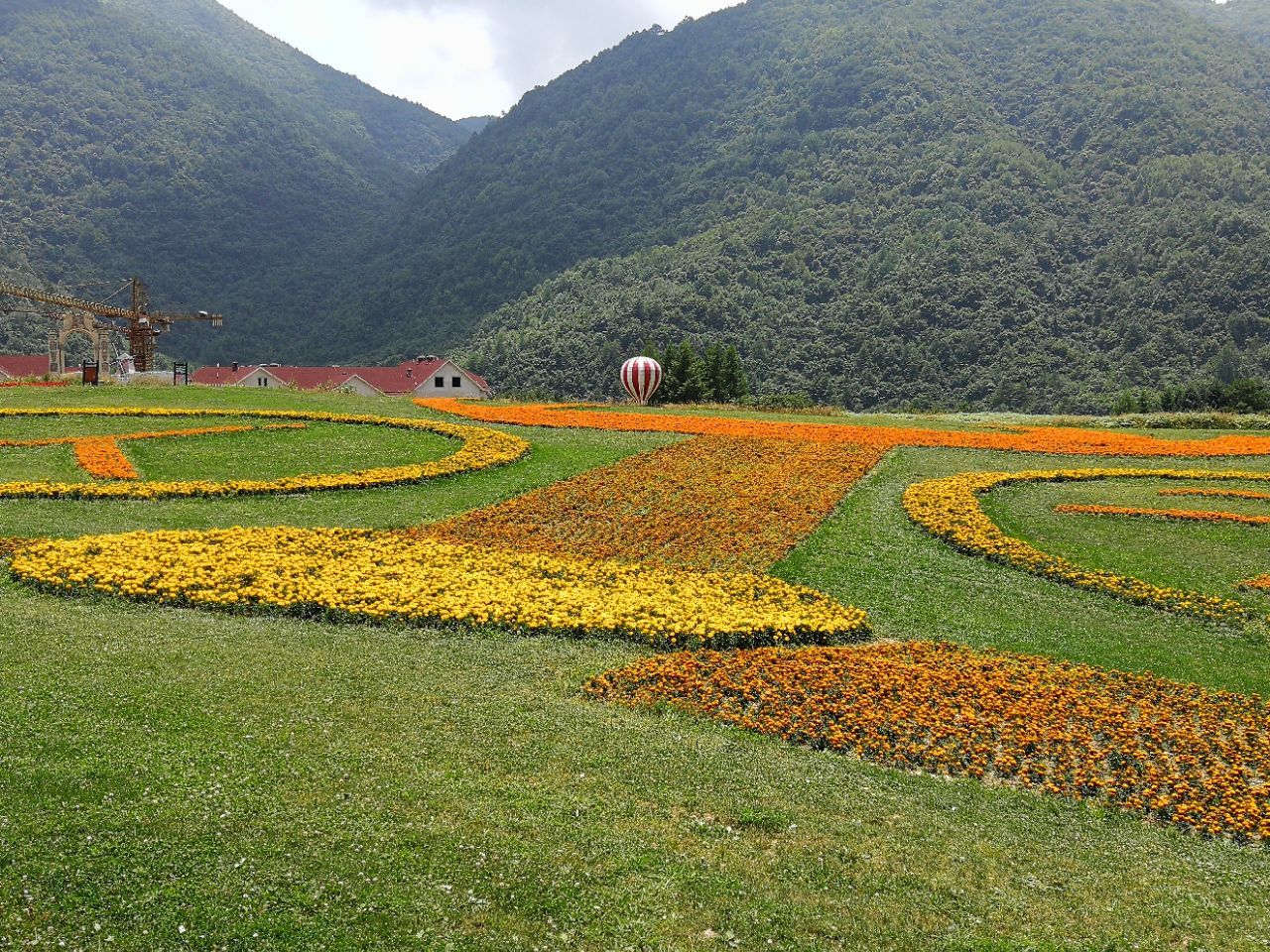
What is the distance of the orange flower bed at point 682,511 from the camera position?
17234 mm

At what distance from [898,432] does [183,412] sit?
20.7 metres

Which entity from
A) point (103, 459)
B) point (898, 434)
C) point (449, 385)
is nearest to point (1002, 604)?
point (898, 434)

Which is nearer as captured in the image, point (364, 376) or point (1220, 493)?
point (1220, 493)

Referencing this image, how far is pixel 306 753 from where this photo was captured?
7.96m

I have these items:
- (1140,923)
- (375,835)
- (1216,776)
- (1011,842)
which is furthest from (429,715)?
(1216,776)

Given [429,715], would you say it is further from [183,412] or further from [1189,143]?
[1189,143]

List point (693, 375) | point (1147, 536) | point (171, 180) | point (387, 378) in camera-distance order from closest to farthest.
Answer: point (1147, 536), point (693, 375), point (387, 378), point (171, 180)

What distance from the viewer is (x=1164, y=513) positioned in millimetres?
19938

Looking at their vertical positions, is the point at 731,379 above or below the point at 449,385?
above

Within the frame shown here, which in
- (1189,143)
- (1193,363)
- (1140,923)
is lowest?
(1140,923)

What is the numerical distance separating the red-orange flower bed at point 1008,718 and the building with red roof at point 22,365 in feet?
234

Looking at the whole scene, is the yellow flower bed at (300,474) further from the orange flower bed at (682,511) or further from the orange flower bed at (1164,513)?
the orange flower bed at (1164,513)

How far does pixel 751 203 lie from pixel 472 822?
10451 centimetres

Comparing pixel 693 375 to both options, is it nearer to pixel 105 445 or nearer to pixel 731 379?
pixel 731 379
